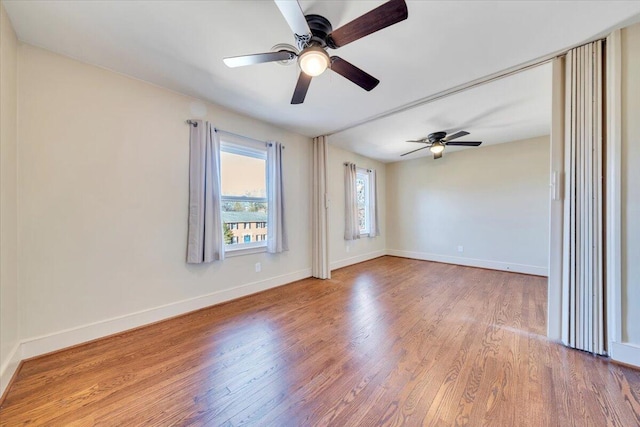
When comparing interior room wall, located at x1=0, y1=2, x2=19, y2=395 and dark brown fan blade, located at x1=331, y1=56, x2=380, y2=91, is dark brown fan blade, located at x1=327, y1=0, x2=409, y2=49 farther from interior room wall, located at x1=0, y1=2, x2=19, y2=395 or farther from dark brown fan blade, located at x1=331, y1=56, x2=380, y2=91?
interior room wall, located at x1=0, y1=2, x2=19, y2=395

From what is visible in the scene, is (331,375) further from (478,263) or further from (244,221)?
(478,263)

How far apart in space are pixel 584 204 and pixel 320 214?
9.90 ft

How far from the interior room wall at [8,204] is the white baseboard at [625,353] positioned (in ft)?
13.7

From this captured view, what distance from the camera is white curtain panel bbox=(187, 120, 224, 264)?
269 centimetres

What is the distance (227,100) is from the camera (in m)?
2.79

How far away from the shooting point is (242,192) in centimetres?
329

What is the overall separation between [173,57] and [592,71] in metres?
3.45

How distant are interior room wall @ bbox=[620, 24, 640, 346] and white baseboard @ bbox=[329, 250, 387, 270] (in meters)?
3.44

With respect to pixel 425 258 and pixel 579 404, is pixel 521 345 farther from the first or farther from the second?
pixel 425 258

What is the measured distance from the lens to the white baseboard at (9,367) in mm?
1497

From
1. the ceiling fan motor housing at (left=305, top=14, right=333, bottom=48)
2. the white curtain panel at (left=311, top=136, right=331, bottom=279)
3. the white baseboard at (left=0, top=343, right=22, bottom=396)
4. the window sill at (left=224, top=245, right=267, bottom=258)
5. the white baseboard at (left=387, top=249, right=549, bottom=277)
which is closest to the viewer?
the white baseboard at (left=0, top=343, right=22, bottom=396)

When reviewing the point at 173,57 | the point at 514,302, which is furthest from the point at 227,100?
the point at 514,302

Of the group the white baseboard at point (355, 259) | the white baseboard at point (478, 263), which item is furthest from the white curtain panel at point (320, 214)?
the white baseboard at point (478, 263)

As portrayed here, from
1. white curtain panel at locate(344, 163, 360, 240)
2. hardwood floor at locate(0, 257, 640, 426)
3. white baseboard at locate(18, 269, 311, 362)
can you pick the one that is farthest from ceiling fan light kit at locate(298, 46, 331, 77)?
white curtain panel at locate(344, 163, 360, 240)
